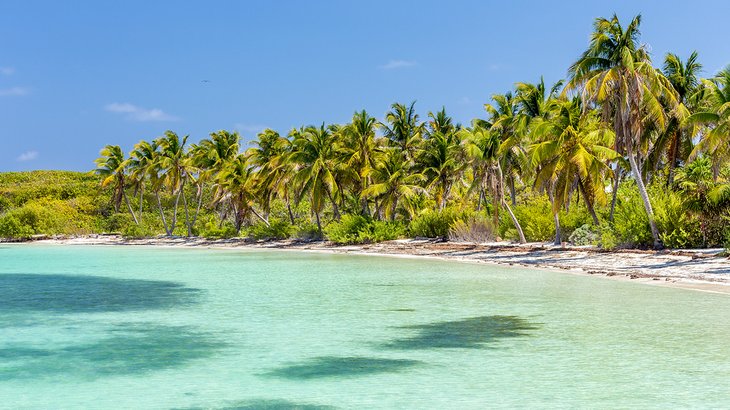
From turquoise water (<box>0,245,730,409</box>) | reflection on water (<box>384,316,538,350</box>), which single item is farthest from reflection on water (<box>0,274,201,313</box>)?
reflection on water (<box>384,316,538,350</box>)

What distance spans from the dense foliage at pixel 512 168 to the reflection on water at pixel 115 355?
16.1m

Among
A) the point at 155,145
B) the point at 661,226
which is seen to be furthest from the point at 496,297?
the point at 155,145

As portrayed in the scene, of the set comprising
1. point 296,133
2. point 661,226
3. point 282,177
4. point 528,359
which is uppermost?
point 296,133

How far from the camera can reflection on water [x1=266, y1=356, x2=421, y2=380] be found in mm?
7379

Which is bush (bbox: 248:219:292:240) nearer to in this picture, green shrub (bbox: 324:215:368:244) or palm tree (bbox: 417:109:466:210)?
green shrub (bbox: 324:215:368:244)

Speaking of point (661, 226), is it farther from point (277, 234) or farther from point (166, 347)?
point (277, 234)

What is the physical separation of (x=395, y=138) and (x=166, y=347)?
34.3 metres

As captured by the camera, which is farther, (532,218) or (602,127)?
(532,218)

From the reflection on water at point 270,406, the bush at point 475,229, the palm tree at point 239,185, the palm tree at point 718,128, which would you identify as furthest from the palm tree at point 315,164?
the reflection on water at point 270,406

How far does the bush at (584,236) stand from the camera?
87.4 feet

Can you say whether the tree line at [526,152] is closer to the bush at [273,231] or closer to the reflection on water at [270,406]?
the bush at [273,231]

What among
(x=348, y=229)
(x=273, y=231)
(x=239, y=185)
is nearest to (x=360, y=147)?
(x=348, y=229)

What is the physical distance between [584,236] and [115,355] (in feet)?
72.5

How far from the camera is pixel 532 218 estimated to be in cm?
3038
